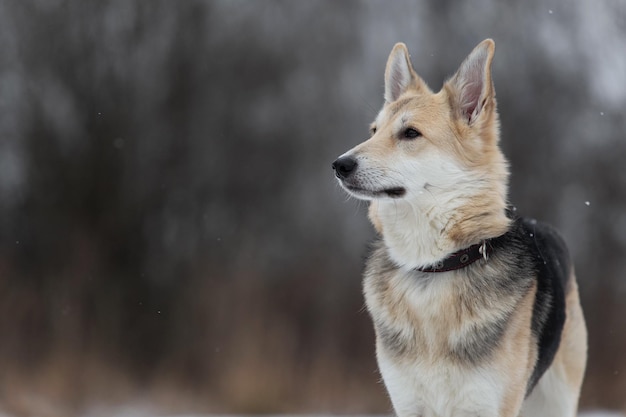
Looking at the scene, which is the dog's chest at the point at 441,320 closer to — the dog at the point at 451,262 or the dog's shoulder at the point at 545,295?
the dog at the point at 451,262

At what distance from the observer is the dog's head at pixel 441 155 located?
326 centimetres

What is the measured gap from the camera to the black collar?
3.26m

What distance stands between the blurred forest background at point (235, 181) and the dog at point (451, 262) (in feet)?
15.4

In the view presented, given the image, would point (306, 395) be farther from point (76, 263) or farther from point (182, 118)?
point (182, 118)

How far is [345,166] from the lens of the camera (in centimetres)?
326

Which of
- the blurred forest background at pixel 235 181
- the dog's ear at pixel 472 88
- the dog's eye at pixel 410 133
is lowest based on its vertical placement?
the blurred forest background at pixel 235 181

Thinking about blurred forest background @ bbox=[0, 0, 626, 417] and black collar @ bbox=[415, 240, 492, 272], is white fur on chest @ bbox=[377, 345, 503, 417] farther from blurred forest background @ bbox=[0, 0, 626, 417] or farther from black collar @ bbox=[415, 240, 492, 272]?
blurred forest background @ bbox=[0, 0, 626, 417]

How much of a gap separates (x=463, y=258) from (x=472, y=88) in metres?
0.82

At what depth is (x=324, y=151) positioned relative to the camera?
853cm

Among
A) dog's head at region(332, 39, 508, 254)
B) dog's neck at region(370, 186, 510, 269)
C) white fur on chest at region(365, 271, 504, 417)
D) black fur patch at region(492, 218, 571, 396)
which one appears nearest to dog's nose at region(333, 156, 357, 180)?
dog's head at region(332, 39, 508, 254)

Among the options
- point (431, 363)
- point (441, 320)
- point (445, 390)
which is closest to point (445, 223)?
point (441, 320)

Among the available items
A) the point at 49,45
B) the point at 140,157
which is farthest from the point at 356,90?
the point at 49,45

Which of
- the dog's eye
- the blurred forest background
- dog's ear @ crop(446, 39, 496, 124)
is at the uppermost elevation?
dog's ear @ crop(446, 39, 496, 124)

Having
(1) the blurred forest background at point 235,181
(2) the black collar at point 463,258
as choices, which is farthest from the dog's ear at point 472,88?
(1) the blurred forest background at point 235,181
